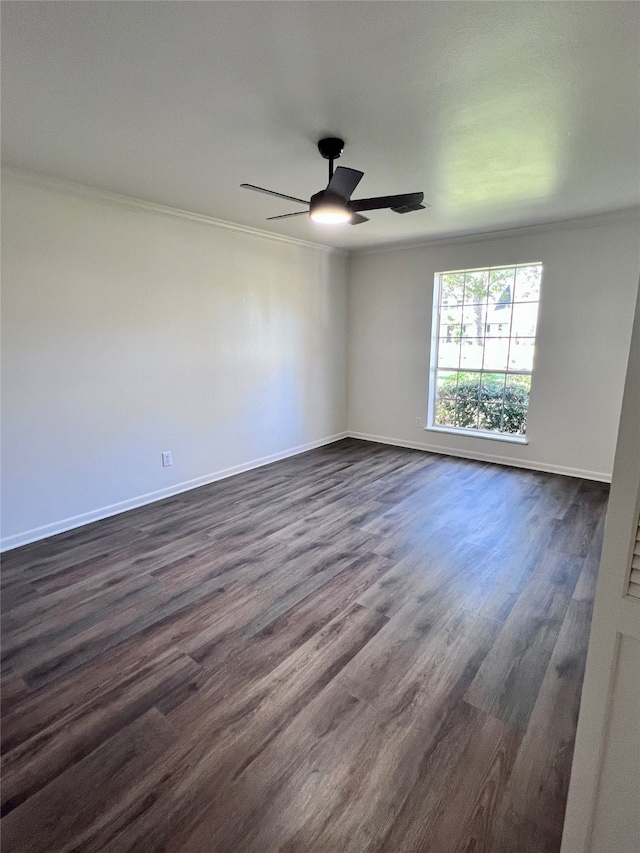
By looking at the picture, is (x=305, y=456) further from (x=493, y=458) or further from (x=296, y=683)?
(x=296, y=683)

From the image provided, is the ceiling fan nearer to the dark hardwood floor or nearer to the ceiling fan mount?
the ceiling fan mount

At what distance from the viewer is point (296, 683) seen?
185 cm

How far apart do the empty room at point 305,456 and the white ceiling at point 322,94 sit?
17mm

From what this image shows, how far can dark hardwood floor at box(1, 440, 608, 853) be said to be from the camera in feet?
4.35

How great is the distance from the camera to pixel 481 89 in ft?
6.17

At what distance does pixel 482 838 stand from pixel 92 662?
172 cm

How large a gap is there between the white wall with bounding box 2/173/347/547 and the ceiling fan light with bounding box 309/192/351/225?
185cm

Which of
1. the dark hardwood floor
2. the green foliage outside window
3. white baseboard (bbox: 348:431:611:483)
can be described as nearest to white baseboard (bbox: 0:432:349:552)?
the dark hardwood floor

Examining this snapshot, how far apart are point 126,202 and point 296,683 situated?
361 cm

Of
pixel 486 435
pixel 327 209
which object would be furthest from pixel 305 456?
pixel 327 209

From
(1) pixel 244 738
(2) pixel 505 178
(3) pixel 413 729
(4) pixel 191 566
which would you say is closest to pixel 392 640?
(3) pixel 413 729

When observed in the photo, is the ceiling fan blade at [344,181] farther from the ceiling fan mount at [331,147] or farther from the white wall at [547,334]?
the white wall at [547,334]

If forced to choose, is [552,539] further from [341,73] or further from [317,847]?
[341,73]

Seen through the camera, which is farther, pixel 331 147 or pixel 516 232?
pixel 516 232
